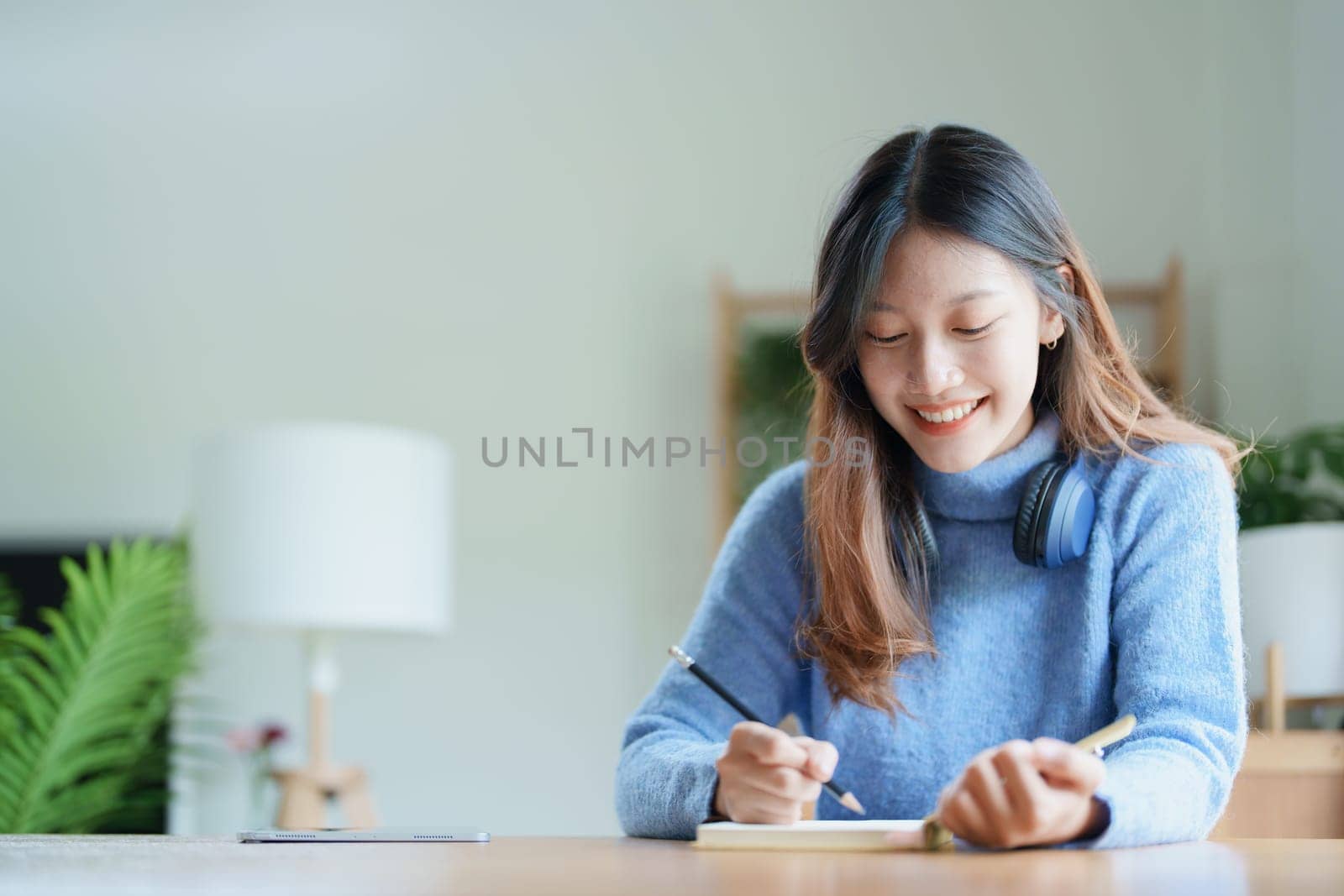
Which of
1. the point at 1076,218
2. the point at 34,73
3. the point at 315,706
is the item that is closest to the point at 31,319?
the point at 34,73

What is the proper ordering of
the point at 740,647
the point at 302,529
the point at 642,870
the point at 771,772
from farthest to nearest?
the point at 302,529 → the point at 740,647 → the point at 771,772 → the point at 642,870

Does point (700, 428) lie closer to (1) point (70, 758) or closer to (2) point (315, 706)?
(2) point (315, 706)

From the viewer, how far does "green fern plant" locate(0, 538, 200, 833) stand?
2.72 m

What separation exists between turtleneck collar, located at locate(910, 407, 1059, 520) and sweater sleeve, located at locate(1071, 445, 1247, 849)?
0.08m

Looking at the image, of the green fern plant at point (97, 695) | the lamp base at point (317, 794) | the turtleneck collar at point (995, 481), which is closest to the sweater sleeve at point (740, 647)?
the turtleneck collar at point (995, 481)

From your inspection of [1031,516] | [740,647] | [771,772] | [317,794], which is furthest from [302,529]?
[771,772]

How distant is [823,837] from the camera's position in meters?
0.84

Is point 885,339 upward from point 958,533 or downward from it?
upward

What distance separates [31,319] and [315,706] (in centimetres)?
143

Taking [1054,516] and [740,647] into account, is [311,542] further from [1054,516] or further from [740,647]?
[1054,516]

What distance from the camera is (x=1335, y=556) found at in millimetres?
2197

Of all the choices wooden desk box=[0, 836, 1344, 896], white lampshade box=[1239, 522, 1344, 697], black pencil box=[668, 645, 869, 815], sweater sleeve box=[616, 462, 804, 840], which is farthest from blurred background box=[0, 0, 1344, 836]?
wooden desk box=[0, 836, 1344, 896]

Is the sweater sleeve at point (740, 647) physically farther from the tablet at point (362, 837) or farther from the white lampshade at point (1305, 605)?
the white lampshade at point (1305, 605)

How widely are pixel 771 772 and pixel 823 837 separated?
→ 108 millimetres
